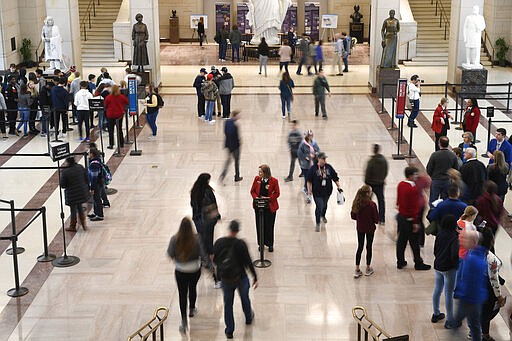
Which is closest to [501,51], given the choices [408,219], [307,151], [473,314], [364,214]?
[307,151]

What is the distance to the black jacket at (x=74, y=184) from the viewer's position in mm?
12459

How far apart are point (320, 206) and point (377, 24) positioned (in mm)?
13936

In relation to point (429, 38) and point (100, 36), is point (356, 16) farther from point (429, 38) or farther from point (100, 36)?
point (100, 36)

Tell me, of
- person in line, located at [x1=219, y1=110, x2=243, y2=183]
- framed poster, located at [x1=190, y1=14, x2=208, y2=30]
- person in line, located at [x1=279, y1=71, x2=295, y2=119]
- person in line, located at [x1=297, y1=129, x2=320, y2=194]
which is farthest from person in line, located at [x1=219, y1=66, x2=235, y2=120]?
framed poster, located at [x1=190, y1=14, x2=208, y2=30]

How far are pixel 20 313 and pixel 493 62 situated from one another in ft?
82.8

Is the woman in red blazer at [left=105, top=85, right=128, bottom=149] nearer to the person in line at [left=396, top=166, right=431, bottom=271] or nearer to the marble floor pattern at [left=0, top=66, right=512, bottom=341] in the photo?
the marble floor pattern at [left=0, top=66, right=512, bottom=341]

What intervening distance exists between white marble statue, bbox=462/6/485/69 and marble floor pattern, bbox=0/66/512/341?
221 inches

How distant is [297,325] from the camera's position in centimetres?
973

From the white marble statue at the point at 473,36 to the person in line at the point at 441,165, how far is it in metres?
11.4

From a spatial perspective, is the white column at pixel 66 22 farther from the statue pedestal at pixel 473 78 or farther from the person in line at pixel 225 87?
the statue pedestal at pixel 473 78

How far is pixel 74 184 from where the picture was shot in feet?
41.1

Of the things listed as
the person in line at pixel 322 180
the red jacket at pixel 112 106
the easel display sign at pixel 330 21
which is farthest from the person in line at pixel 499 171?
the easel display sign at pixel 330 21

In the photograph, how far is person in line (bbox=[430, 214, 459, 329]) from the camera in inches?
358

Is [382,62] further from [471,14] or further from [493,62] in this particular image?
[493,62]
